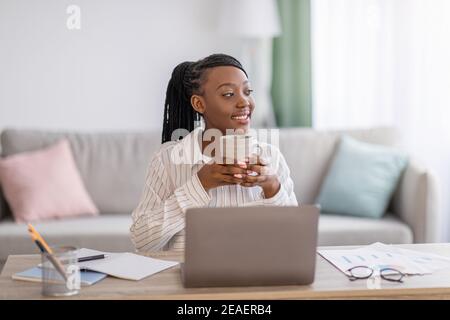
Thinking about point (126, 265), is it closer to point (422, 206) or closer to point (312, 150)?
point (422, 206)

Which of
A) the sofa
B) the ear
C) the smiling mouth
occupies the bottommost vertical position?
the sofa

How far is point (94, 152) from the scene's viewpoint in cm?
355

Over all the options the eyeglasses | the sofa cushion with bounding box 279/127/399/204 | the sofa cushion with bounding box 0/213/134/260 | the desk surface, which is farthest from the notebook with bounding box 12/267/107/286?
the sofa cushion with bounding box 279/127/399/204

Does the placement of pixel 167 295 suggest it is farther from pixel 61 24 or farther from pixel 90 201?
pixel 61 24

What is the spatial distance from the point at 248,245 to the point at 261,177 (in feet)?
1.34

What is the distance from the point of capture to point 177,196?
1.81m

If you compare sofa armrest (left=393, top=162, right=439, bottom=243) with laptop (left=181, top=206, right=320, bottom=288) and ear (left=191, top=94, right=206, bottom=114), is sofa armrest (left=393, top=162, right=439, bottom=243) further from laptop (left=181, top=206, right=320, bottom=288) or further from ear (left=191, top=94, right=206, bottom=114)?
laptop (left=181, top=206, right=320, bottom=288)

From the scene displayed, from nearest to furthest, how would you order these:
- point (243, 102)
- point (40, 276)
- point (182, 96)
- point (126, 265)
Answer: point (40, 276) < point (126, 265) < point (243, 102) < point (182, 96)

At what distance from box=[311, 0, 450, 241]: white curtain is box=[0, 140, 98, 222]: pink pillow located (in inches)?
64.2

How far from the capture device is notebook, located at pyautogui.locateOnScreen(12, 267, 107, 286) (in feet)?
4.79

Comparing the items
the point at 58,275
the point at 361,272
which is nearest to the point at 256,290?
the point at 361,272
